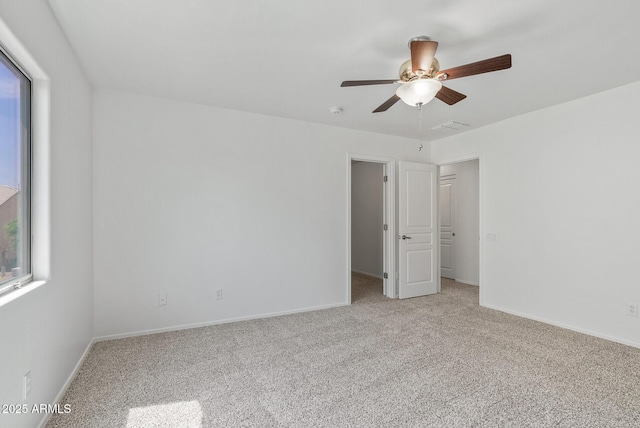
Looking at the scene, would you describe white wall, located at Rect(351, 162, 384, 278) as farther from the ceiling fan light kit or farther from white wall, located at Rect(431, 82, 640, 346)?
the ceiling fan light kit

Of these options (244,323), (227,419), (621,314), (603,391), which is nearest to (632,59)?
(621,314)

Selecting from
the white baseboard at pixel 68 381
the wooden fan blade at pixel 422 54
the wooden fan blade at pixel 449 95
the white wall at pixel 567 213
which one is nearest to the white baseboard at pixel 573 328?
the white wall at pixel 567 213

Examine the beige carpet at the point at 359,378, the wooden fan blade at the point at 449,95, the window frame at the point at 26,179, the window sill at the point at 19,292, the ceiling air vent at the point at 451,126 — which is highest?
the ceiling air vent at the point at 451,126

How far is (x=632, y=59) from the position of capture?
2531 millimetres

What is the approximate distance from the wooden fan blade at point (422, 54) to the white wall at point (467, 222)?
13.5ft

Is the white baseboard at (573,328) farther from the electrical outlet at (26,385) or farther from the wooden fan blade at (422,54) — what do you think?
the electrical outlet at (26,385)

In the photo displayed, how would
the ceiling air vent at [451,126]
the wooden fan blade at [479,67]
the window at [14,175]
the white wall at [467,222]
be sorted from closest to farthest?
the window at [14,175] → the wooden fan blade at [479,67] → the ceiling air vent at [451,126] → the white wall at [467,222]

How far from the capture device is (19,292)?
61.6 inches

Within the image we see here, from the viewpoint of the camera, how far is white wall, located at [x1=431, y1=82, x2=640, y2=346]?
9.98 feet

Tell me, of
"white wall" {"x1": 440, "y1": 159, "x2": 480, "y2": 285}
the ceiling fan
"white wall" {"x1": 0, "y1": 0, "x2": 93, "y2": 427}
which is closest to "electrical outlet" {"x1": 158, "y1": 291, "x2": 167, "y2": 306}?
"white wall" {"x1": 0, "y1": 0, "x2": 93, "y2": 427}

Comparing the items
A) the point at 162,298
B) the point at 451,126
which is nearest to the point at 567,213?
the point at 451,126

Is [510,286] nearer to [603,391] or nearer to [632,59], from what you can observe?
[603,391]

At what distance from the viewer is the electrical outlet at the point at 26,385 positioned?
1558mm

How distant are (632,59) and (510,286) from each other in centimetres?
259
